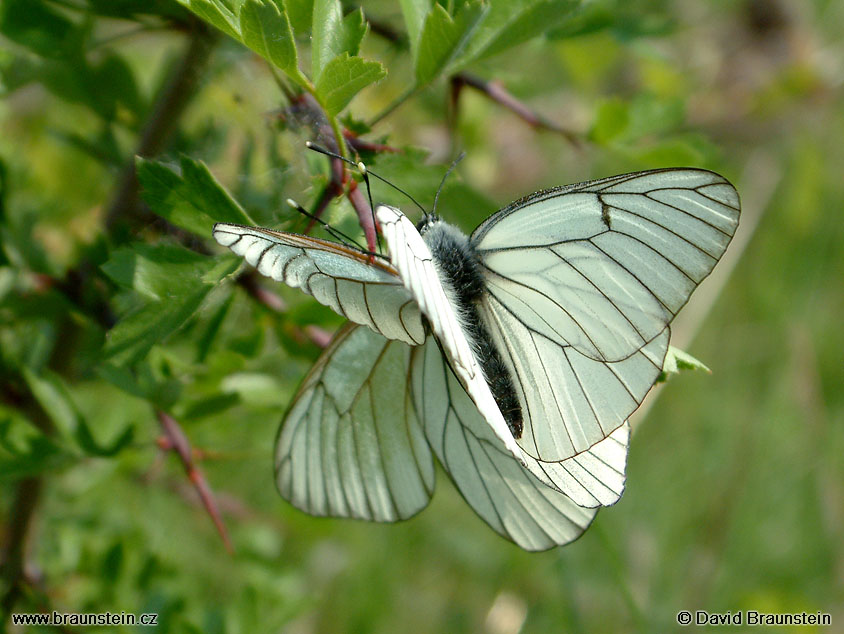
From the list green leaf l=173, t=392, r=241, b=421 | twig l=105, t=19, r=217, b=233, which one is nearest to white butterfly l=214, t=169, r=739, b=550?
green leaf l=173, t=392, r=241, b=421

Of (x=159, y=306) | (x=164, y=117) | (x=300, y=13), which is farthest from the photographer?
(x=164, y=117)

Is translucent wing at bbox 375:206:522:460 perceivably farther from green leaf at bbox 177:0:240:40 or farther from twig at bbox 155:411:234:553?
twig at bbox 155:411:234:553

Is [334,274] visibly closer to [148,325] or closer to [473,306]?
[148,325]

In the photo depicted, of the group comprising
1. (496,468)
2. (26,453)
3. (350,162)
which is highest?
(350,162)

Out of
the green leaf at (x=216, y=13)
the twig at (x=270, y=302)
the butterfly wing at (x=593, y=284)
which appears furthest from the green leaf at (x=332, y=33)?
the twig at (x=270, y=302)

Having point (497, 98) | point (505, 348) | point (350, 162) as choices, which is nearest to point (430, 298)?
point (350, 162)
